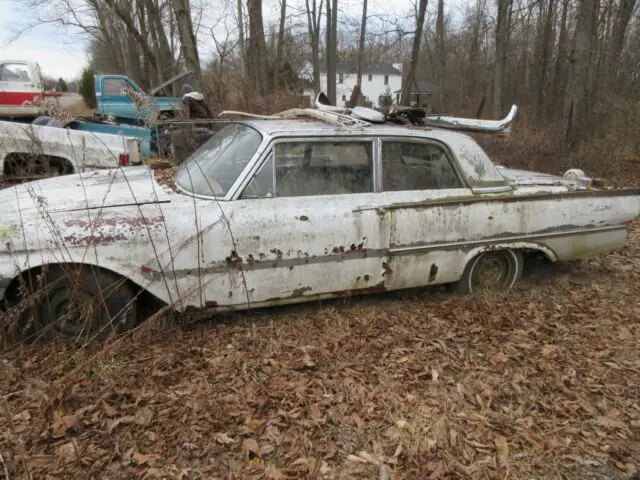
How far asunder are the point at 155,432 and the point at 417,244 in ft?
8.06

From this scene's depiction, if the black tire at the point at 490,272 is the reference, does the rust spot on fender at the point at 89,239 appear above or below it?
above

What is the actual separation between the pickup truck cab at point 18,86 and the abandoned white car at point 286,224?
1350 centimetres

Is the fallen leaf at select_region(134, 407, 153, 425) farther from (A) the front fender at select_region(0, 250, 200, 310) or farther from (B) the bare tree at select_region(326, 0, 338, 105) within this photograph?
(B) the bare tree at select_region(326, 0, 338, 105)

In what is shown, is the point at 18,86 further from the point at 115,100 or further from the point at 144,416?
the point at 144,416

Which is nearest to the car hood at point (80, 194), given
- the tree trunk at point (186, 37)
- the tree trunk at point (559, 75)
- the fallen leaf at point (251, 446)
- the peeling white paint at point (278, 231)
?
the peeling white paint at point (278, 231)

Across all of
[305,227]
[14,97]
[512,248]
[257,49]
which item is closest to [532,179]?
[512,248]

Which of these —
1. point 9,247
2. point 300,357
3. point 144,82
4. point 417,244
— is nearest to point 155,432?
point 300,357

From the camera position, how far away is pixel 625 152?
11742 mm

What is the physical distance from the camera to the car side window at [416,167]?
386 centimetres

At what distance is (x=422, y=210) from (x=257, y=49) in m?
13.9

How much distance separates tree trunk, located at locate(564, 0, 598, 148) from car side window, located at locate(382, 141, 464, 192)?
8.35 meters

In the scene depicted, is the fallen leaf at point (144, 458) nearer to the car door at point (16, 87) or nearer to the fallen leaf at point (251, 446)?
the fallen leaf at point (251, 446)

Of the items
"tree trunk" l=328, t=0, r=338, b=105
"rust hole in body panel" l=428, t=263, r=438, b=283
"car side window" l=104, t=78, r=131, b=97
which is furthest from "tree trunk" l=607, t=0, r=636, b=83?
"car side window" l=104, t=78, r=131, b=97

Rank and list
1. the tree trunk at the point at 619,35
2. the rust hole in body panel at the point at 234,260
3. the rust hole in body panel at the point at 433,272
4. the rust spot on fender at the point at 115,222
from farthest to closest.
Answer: the tree trunk at the point at 619,35, the rust hole in body panel at the point at 433,272, the rust hole in body panel at the point at 234,260, the rust spot on fender at the point at 115,222
